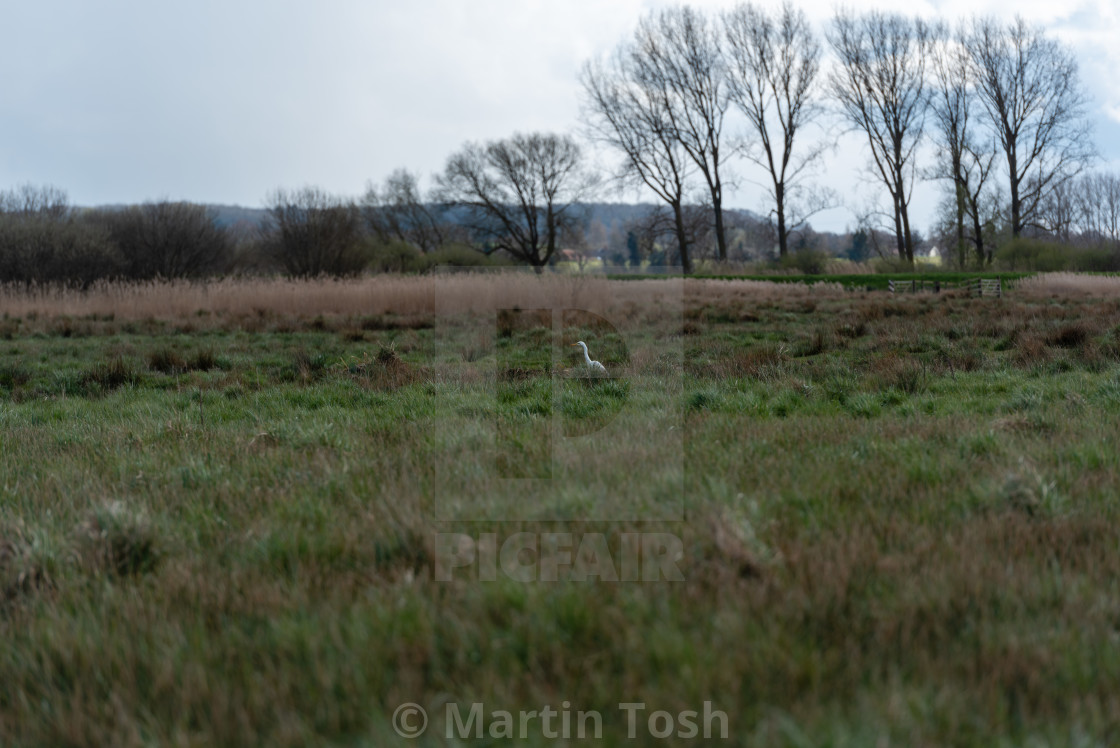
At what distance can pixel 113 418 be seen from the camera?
18.4ft

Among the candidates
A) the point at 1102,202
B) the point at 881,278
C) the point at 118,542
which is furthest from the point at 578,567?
the point at 1102,202

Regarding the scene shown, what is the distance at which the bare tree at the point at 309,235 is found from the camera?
112 feet

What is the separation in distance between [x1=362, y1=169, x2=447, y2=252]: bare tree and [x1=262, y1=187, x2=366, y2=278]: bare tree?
19605 millimetres

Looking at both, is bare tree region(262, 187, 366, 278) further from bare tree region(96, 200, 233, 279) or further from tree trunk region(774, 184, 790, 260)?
tree trunk region(774, 184, 790, 260)

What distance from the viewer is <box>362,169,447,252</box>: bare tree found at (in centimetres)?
5503

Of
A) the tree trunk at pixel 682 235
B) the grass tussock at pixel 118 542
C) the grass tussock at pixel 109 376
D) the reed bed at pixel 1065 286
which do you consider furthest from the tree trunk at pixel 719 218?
the grass tussock at pixel 118 542

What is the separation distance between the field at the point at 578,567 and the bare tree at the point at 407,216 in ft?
169

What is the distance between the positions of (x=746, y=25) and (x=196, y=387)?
3769 centimetres

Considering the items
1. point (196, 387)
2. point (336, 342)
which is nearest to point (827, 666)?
point (196, 387)

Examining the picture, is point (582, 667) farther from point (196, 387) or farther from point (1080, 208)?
point (1080, 208)

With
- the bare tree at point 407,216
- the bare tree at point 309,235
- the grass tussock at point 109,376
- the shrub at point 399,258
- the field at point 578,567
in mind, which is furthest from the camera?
the bare tree at point 407,216

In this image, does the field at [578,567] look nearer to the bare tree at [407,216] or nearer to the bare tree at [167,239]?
the bare tree at [167,239]

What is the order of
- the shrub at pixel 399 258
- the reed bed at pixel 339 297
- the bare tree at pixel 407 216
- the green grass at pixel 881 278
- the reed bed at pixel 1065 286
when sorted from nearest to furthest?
1. the reed bed at pixel 339 297
2. the reed bed at pixel 1065 286
3. the green grass at pixel 881 278
4. the shrub at pixel 399 258
5. the bare tree at pixel 407 216

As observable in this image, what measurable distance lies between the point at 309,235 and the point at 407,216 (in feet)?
73.2
